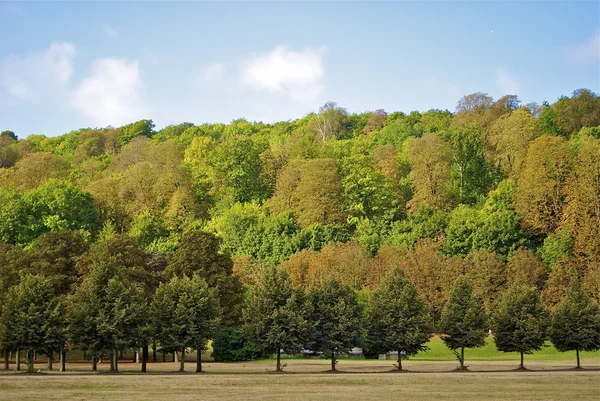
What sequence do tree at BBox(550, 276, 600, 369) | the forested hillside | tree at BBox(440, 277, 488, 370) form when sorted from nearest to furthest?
1. tree at BBox(440, 277, 488, 370)
2. tree at BBox(550, 276, 600, 369)
3. the forested hillside

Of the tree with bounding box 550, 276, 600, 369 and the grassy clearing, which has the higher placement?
the tree with bounding box 550, 276, 600, 369

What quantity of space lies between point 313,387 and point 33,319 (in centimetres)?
3081

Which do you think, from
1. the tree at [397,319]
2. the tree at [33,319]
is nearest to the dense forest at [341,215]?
the tree at [33,319]

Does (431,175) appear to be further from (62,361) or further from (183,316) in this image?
(62,361)

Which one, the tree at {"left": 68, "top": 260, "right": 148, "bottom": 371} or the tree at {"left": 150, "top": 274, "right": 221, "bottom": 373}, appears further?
the tree at {"left": 150, "top": 274, "right": 221, "bottom": 373}

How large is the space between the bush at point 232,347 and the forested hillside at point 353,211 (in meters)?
2.95

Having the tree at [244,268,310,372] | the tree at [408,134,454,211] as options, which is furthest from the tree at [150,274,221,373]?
the tree at [408,134,454,211]

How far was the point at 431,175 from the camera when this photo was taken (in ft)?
517

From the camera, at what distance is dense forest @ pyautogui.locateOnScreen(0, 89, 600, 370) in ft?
335

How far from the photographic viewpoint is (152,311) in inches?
3346

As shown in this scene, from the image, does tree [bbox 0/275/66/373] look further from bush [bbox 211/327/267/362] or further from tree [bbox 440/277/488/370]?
tree [bbox 440/277/488/370]

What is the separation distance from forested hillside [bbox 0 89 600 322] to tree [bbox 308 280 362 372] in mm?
11606

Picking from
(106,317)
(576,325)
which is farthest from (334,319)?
(576,325)

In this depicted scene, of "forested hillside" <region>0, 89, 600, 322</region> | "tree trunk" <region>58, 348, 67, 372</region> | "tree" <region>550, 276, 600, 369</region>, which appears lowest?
"tree trunk" <region>58, 348, 67, 372</region>
